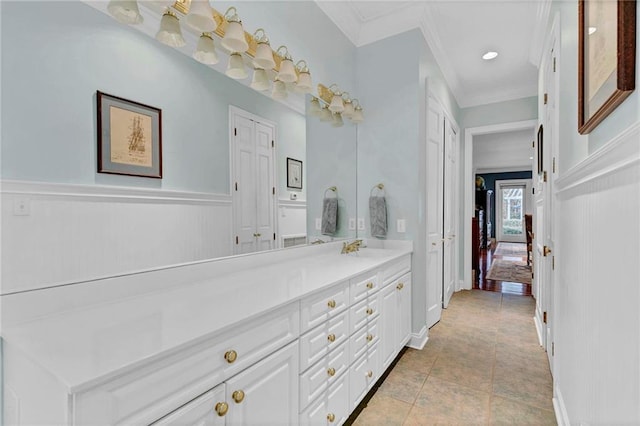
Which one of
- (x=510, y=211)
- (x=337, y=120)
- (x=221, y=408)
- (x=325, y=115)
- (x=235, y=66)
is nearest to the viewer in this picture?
(x=221, y=408)

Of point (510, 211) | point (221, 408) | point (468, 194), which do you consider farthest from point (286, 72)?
point (510, 211)

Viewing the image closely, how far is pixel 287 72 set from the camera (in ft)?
6.22

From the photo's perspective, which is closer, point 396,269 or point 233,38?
point 233,38

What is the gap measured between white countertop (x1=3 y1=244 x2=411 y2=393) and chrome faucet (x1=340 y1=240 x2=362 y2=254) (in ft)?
3.09

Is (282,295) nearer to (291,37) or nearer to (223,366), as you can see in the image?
(223,366)

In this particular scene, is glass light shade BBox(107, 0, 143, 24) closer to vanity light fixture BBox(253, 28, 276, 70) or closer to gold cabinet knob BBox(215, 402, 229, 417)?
vanity light fixture BBox(253, 28, 276, 70)

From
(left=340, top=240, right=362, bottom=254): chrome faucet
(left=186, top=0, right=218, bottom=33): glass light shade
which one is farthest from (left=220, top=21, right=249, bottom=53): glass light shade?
(left=340, top=240, right=362, bottom=254): chrome faucet

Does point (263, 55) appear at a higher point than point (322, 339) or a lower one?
higher

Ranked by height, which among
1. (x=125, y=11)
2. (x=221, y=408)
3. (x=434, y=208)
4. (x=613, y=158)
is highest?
(x=125, y=11)

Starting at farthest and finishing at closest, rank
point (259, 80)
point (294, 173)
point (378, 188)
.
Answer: point (378, 188) < point (294, 173) < point (259, 80)

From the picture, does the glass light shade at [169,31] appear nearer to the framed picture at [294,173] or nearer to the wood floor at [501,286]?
the framed picture at [294,173]

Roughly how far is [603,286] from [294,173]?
5.31ft

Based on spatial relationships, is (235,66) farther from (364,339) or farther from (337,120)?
(364,339)

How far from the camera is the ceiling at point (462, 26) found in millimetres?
2525
